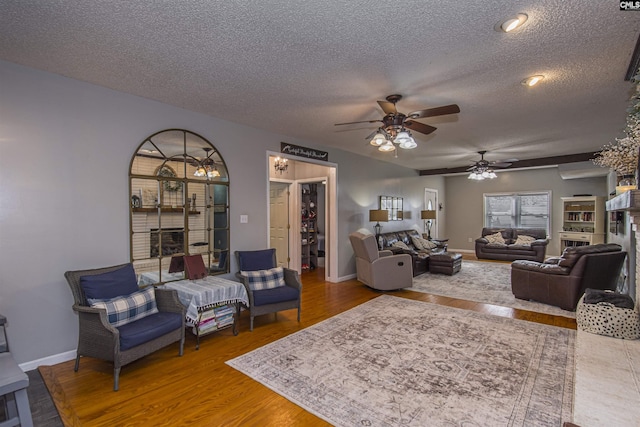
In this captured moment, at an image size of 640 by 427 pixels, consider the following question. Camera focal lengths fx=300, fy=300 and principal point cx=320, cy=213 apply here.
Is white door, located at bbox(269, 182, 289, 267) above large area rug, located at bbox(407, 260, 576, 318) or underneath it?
above

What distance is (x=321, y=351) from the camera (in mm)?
3062

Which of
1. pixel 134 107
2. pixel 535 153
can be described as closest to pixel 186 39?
pixel 134 107

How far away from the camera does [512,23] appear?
2.03 metres

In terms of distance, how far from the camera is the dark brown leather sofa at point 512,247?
26.3ft

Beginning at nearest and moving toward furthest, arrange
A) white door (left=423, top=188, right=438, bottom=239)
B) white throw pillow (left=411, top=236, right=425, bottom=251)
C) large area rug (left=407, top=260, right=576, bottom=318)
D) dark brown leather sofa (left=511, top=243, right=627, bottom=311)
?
1. dark brown leather sofa (left=511, top=243, right=627, bottom=311)
2. large area rug (left=407, top=260, right=576, bottom=318)
3. white throw pillow (left=411, top=236, right=425, bottom=251)
4. white door (left=423, top=188, right=438, bottom=239)

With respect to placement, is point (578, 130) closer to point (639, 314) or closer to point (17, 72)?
point (639, 314)

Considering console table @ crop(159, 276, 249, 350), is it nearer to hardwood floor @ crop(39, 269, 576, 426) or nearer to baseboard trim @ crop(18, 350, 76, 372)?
hardwood floor @ crop(39, 269, 576, 426)

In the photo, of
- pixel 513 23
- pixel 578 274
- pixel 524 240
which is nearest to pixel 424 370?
pixel 513 23

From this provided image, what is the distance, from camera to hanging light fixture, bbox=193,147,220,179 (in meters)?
3.95

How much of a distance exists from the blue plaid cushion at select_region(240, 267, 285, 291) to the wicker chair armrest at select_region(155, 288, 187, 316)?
3.01 ft

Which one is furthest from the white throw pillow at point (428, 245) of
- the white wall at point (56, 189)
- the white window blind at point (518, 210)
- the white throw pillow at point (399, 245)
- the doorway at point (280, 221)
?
the white wall at point (56, 189)

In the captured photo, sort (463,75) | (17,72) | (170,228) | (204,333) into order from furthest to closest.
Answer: (170,228) < (204,333) < (463,75) < (17,72)

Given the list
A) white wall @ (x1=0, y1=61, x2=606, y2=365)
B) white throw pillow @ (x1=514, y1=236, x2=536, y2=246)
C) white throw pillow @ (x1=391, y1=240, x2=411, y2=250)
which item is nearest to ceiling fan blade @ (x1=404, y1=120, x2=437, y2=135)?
white wall @ (x1=0, y1=61, x2=606, y2=365)

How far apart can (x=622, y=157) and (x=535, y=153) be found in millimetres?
4674
